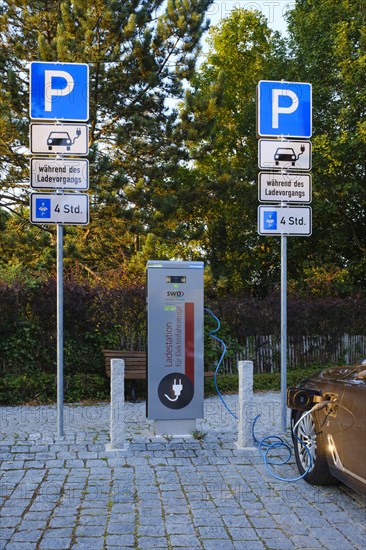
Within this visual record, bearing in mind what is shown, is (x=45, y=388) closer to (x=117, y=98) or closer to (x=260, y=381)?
(x=260, y=381)

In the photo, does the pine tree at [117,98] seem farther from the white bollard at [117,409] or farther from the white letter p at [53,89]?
the white bollard at [117,409]

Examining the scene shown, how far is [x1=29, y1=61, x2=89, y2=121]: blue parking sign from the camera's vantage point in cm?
705

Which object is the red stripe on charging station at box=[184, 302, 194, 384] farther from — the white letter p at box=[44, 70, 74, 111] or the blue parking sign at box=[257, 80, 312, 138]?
the white letter p at box=[44, 70, 74, 111]

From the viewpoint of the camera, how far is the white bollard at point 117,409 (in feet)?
21.1

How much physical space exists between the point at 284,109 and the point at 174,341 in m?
3.15

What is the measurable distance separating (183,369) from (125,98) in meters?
12.6

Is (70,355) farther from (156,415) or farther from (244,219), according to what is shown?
(244,219)

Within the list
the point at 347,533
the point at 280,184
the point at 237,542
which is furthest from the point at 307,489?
the point at 280,184

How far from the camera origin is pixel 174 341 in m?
7.10

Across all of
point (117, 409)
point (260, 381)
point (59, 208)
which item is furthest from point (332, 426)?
point (260, 381)

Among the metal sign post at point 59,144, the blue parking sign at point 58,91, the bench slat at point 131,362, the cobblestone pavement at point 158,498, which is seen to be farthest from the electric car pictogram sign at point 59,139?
the bench slat at point 131,362

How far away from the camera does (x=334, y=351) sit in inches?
499

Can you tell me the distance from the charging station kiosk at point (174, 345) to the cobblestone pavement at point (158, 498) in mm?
338

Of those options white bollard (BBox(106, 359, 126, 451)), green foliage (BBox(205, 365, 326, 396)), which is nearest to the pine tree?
green foliage (BBox(205, 365, 326, 396))
